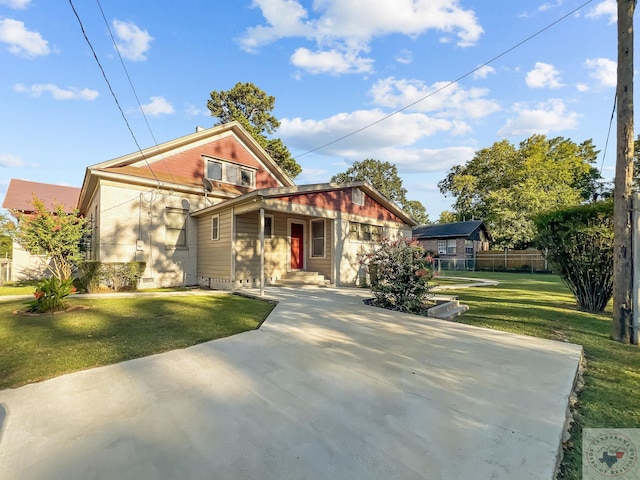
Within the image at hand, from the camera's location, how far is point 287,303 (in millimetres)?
7863

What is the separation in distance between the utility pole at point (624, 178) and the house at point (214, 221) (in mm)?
7672

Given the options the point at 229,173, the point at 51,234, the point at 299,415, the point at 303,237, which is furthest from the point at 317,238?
the point at 299,415

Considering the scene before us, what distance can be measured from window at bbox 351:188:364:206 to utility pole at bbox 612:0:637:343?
8.47 m

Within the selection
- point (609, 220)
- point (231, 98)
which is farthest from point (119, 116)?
point (231, 98)

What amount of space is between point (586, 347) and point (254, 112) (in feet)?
88.5

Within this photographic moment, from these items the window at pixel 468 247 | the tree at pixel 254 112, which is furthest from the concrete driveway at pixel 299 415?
the window at pixel 468 247

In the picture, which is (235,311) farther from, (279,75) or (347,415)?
(279,75)

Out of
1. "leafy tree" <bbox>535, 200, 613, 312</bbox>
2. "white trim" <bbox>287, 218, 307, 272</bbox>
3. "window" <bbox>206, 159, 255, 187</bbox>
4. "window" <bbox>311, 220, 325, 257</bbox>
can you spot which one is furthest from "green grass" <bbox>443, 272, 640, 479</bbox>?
"window" <bbox>206, 159, 255, 187</bbox>

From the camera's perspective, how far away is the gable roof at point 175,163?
37.9 feet

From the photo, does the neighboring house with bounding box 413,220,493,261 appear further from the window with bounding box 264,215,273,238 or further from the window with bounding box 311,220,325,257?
the window with bounding box 264,215,273,238

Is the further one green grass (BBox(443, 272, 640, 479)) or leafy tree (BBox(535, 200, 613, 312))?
leafy tree (BBox(535, 200, 613, 312))

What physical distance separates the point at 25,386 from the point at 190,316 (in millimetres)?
3336

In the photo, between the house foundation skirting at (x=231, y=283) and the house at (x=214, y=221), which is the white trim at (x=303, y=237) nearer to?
the house at (x=214, y=221)

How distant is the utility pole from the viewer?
5246mm
